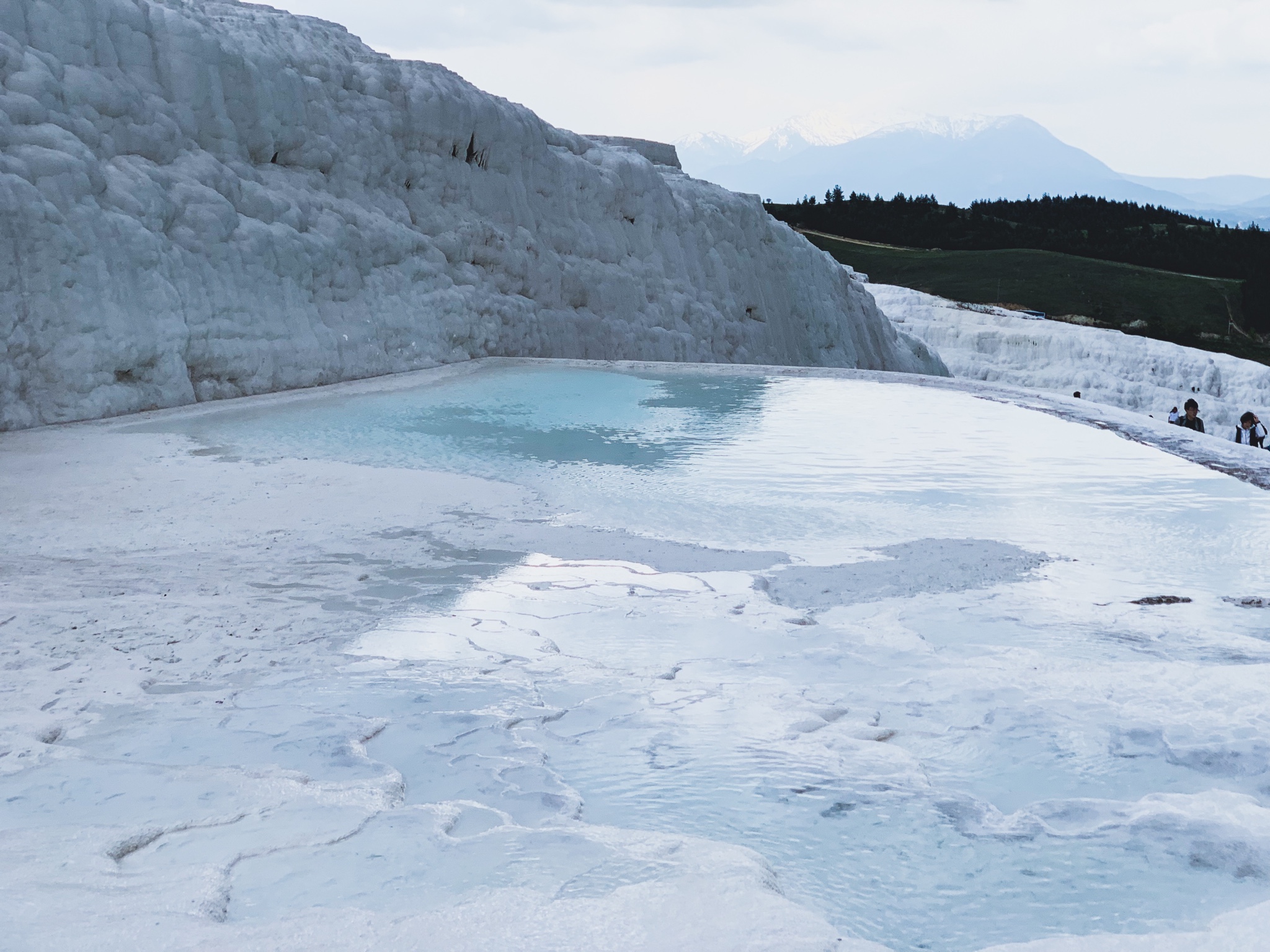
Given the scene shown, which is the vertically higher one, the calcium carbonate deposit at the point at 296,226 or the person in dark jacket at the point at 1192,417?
→ the calcium carbonate deposit at the point at 296,226

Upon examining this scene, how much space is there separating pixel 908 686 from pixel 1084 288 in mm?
35101

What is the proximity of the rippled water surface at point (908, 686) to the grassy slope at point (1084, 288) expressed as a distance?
94.9 ft

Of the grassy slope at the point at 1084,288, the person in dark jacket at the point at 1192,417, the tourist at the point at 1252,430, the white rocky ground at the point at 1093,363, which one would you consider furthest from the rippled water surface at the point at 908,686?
the grassy slope at the point at 1084,288

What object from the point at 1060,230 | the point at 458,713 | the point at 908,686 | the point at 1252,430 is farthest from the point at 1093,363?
the point at 458,713

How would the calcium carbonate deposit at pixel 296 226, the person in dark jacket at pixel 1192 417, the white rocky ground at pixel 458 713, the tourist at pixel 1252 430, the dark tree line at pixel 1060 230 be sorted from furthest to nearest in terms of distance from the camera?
the dark tree line at pixel 1060 230, the person in dark jacket at pixel 1192 417, the tourist at pixel 1252 430, the calcium carbonate deposit at pixel 296 226, the white rocky ground at pixel 458 713

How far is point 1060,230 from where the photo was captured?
1711 inches

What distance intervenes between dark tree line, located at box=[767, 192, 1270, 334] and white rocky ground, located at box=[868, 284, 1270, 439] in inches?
624

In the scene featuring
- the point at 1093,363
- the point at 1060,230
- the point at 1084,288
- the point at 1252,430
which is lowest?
the point at 1252,430

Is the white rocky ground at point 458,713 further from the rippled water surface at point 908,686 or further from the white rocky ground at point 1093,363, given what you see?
the white rocky ground at point 1093,363

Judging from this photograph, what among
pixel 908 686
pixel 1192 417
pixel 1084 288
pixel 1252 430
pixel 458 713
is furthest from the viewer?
pixel 1084 288

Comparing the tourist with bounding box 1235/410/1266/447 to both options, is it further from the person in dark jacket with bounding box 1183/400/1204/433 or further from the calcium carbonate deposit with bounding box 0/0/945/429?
the calcium carbonate deposit with bounding box 0/0/945/429

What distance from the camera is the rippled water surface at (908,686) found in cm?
215

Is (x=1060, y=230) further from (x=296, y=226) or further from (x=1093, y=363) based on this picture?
(x=296, y=226)

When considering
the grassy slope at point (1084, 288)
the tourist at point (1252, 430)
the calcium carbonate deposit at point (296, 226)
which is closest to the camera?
the calcium carbonate deposit at point (296, 226)
